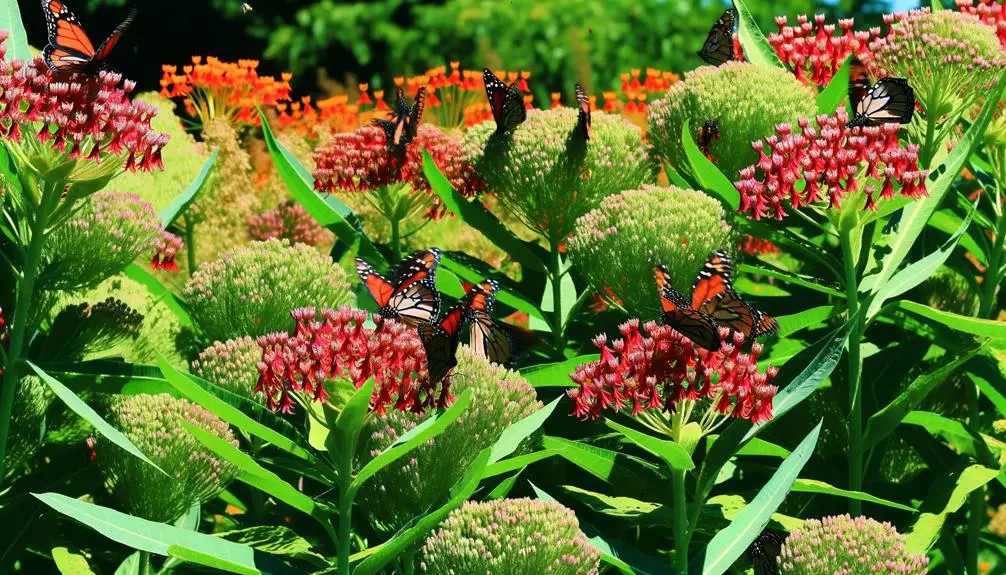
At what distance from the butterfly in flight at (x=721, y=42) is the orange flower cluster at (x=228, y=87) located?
1.50 meters

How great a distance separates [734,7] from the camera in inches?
140

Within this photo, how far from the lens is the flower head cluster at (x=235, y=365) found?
8.79ft

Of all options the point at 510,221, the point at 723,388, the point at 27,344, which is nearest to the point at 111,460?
the point at 27,344

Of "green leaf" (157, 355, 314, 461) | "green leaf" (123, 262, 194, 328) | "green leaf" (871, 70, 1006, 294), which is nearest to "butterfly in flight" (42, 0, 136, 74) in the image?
"green leaf" (123, 262, 194, 328)

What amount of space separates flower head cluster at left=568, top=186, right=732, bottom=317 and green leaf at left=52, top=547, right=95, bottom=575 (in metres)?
1.28

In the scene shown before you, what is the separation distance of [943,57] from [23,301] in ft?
7.23

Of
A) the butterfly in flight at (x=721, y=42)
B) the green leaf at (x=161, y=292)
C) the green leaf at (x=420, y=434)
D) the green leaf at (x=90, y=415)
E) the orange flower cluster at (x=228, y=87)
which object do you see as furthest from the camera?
the orange flower cluster at (x=228, y=87)

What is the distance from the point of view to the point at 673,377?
2398mm

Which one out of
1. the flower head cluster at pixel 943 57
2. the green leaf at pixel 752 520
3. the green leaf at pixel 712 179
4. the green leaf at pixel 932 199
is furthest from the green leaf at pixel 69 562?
the flower head cluster at pixel 943 57

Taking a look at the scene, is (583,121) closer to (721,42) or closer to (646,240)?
(646,240)

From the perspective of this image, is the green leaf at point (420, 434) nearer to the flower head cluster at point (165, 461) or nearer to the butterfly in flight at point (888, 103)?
the flower head cluster at point (165, 461)

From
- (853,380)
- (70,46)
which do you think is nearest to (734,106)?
(853,380)

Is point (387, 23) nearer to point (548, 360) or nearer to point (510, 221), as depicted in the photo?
point (510, 221)

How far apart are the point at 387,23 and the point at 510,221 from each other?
833 cm
